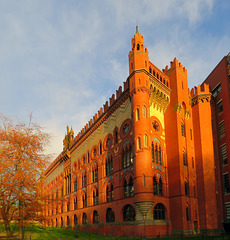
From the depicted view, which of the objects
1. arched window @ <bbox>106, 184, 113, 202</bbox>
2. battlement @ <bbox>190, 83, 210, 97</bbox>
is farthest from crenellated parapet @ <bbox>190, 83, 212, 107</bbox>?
arched window @ <bbox>106, 184, 113, 202</bbox>

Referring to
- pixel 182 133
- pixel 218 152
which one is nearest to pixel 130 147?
pixel 182 133

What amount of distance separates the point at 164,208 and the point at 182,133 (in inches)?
381

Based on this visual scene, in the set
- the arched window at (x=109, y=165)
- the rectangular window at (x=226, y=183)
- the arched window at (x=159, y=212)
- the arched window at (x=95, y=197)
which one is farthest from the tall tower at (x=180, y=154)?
the arched window at (x=95, y=197)

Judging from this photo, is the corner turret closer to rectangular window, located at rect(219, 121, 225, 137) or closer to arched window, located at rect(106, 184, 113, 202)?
rectangular window, located at rect(219, 121, 225, 137)

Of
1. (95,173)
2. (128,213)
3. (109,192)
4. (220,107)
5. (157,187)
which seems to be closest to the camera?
(157,187)

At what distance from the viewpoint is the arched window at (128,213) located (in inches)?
1245

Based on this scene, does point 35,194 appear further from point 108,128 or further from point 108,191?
point 108,128

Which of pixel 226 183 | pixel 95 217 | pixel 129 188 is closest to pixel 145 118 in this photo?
pixel 129 188

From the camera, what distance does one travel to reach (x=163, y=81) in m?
37.2

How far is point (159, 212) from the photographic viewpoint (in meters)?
31.2

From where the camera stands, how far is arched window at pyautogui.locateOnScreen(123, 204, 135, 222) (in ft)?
104

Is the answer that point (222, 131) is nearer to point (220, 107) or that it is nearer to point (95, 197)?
point (220, 107)

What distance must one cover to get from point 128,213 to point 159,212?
379 cm

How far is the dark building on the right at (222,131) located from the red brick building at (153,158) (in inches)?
79.7
